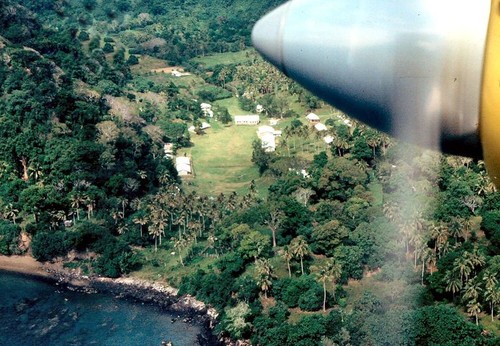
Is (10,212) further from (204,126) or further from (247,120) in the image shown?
(247,120)

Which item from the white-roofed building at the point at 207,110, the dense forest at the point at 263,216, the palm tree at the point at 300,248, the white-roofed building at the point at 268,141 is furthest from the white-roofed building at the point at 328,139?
the palm tree at the point at 300,248

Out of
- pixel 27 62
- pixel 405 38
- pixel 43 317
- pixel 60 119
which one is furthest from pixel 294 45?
pixel 27 62

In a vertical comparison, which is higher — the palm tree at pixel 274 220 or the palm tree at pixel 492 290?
the palm tree at pixel 492 290

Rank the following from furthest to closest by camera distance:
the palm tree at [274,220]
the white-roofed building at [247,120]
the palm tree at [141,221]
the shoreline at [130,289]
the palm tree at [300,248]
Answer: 1. the white-roofed building at [247,120]
2. the palm tree at [141,221]
3. the palm tree at [274,220]
4. the palm tree at [300,248]
5. the shoreline at [130,289]

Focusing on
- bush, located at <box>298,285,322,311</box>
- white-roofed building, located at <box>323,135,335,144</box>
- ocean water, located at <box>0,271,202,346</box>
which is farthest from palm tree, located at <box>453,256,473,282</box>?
white-roofed building, located at <box>323,135,335,144</box>

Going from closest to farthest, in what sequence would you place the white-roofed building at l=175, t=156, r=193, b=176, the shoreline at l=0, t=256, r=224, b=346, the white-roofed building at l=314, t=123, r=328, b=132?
the shoreline at l=0, t=256, r=224, b=346 → the white-roofed building at l=175, t=156, r=193, b=176 → the white-roofed building at l=314, t=123, r=328, b=132

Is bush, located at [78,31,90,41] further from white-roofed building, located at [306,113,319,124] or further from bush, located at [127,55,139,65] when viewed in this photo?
white-roofed building, located at [306,113,319,124]

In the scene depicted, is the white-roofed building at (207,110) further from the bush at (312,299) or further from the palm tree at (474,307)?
the palm tree at (474,307)
